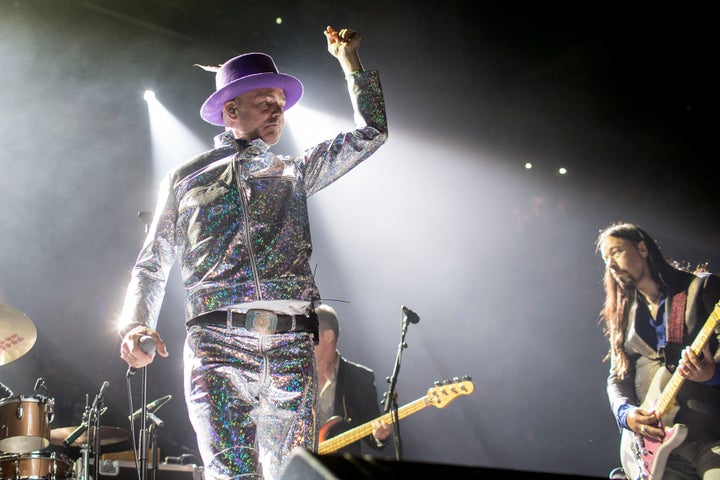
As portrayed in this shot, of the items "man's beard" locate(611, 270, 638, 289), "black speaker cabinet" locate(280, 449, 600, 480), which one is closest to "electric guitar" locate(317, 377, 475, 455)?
"man's beard" locate(611, 270, 638, 289)

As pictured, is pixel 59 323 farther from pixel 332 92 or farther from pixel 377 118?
pixel 377 118

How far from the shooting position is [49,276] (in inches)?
295

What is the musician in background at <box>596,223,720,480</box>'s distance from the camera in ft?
15.1

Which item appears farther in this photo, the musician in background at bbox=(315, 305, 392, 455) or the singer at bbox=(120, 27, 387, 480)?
the musician in background at bbox=(315, 305, 392, 455)

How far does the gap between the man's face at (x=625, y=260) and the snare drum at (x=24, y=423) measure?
4.80 metres

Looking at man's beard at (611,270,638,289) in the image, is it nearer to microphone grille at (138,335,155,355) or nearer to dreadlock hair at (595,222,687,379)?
dreadlock hair at (595,222,687,379)

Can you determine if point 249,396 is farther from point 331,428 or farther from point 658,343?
point 658,343

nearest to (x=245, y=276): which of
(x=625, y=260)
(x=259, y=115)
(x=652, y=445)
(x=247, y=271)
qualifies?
(x=247, y=271)

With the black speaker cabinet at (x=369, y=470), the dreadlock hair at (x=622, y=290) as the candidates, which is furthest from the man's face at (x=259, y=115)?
the dreadlock hair at (x=622, y=290)

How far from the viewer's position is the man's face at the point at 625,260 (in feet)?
18.1

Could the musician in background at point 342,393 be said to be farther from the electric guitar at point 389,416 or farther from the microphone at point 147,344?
the microphone at point 147,344

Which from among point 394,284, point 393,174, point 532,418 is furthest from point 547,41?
point 532,418

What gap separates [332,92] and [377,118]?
18.5 feet

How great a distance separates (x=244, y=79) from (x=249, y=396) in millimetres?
1183
